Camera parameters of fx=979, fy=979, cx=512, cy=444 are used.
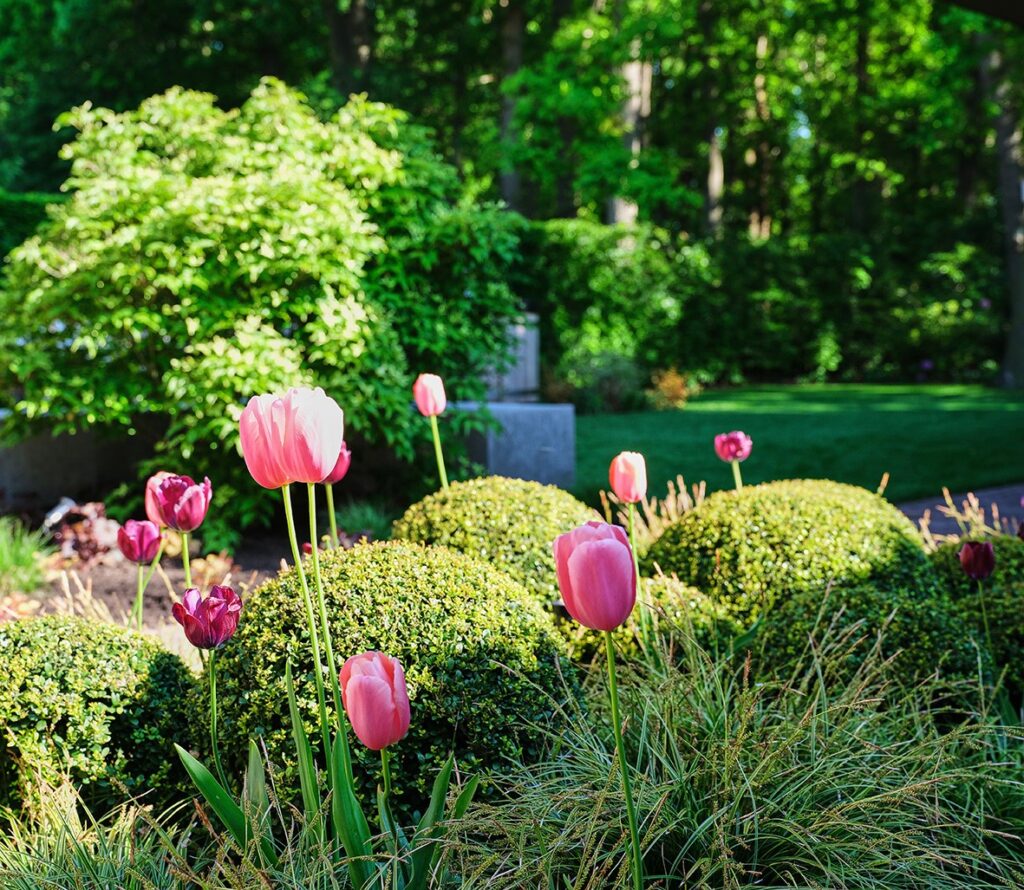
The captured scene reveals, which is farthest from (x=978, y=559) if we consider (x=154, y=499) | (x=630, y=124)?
(x=630, y=124)

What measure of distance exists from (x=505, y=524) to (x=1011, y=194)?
1417 cm

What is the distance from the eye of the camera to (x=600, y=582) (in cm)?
126

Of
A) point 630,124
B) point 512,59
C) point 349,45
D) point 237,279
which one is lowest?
point 237,279

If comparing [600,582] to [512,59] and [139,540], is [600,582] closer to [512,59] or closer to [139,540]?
[139,540]

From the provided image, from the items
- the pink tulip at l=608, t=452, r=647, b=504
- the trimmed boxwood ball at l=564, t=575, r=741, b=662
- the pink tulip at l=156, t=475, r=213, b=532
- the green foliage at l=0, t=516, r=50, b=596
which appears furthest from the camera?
the green foliage at l=0, t=516, r=50, b=596

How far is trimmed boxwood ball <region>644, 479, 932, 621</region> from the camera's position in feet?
9.70

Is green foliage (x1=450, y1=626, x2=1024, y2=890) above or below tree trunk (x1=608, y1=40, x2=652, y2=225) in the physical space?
below

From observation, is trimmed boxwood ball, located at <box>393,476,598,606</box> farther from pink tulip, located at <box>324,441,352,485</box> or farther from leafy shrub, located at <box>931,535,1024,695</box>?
leafy shrub, located at <box>931,535,1024,695</box>

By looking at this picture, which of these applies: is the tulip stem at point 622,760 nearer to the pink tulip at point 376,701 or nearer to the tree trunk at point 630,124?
the pink tulip at point 376,701

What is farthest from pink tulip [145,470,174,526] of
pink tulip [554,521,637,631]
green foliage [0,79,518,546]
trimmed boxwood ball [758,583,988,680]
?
green foliage [0,79,518,546]

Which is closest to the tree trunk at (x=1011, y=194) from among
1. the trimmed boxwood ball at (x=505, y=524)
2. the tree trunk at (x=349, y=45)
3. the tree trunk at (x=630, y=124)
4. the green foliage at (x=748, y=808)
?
the tree trunk at (x=630, y=124)

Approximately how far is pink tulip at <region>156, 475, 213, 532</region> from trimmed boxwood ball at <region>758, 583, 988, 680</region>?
141cm

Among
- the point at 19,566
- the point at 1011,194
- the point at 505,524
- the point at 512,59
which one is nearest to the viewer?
the point at 505,524

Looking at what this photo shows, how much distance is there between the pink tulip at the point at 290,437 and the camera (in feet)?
4.57
